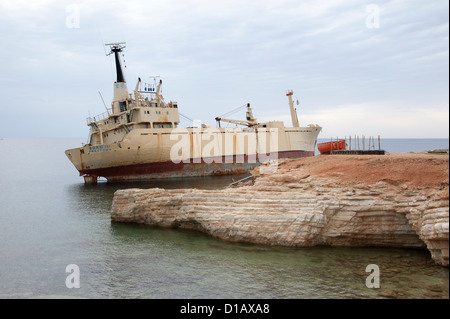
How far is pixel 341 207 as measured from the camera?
13.6 meters

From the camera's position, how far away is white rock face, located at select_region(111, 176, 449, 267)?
11.7 m

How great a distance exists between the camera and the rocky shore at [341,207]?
39.7ft

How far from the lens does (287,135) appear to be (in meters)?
51.5

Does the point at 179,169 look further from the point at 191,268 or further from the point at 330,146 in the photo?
the point at 191,268

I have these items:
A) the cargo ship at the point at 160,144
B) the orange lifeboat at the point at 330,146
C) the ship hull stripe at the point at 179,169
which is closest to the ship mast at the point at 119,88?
the cargo ship at the point at 160,144

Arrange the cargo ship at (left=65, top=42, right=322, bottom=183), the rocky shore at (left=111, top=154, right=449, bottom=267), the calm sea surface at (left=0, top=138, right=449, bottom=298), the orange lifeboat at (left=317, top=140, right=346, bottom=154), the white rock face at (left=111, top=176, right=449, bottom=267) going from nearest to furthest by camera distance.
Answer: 1. the calm sea surface at (left=0, top=138, right=449, bottom=298)
2. the white rock face at (left=111, top=176, right=449, bottom=267)
3. the rocky shore at (left=111, top=154, right=449, bottom=267)
4. the orange lifeboat at (left=317, top=140, right=346, bottom=154)
5. the cargo ship at (left=65, top=42, right=322, bottom=183)

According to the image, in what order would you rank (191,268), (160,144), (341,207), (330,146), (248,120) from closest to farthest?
(191,268) → (341,207) → (330,146) → (160,144) → (248,120)

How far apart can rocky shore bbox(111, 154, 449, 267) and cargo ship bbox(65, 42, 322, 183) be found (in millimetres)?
Result: 26562

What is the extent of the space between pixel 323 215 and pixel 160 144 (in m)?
31.7

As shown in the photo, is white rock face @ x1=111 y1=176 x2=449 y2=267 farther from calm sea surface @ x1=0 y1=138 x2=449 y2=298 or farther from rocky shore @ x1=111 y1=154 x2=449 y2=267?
calm sea surface @ x1=0 y1=138 x2=449 y2=298

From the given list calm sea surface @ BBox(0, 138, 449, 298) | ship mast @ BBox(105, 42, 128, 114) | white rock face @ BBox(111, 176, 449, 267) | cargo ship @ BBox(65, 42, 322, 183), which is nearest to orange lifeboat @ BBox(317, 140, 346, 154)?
white rock face @ BBox(111, 176, 449, 267)

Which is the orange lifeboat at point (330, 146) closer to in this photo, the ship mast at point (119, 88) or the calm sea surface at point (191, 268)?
the calm sea surface at point (191, 268)

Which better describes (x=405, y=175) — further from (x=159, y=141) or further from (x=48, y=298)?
(x=159, y=141)

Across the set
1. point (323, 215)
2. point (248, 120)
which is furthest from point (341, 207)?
point (248, 120)
